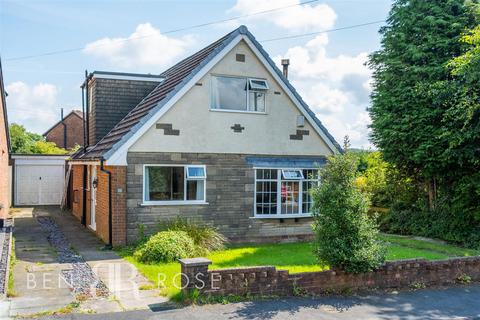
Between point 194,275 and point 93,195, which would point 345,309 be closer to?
point 194,275

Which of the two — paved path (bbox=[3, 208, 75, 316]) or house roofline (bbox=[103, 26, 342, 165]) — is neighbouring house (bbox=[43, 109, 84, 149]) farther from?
house roofline (bbox=[103, 26, 342, 165])

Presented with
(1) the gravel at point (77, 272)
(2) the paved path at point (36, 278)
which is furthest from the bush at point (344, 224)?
(2) the paved path at point (36, 278)

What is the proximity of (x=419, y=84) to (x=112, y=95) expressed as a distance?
1185 centimetres

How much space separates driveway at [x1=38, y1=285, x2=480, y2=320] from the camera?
25.6 feet

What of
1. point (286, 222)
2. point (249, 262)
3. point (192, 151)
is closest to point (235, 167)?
point (192, 151)

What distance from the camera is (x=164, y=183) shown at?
14211 millimetres

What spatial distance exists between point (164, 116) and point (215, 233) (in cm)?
392

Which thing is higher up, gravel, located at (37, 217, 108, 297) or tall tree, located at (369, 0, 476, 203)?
tall tree, located at (369, 0, 476, 203)

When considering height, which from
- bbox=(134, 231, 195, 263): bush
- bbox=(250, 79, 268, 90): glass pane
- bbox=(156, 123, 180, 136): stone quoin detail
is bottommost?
bbox=(134, 231, 195, 263): bush

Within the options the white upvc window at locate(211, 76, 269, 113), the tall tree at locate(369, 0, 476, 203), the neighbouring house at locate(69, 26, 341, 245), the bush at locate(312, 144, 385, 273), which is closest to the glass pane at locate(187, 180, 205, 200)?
the neighbouring house at locate(69, 26, 341, 245)

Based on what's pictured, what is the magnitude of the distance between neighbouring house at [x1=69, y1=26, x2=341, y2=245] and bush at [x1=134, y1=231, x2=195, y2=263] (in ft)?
5.94

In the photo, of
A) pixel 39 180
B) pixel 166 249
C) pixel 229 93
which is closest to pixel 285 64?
pixel 229 93

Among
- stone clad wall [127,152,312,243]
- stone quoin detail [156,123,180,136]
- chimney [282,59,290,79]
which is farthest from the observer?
chimney [282,59,290,79]

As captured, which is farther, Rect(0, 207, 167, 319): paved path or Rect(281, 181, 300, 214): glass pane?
Rect(281, 181, 300, 214): glass pane
